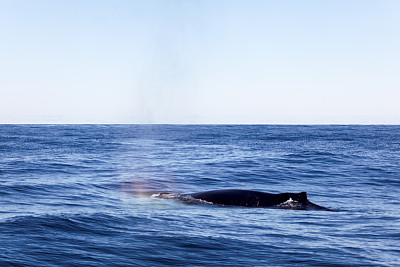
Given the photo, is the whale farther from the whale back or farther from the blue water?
the blue water

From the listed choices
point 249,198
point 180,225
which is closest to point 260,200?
point 249,198

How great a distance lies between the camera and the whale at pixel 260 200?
1439 cm

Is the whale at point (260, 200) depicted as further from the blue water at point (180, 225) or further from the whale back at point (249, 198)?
the blue water at point (180, 225)

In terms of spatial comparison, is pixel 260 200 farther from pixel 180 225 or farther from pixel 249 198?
pixel 180 225

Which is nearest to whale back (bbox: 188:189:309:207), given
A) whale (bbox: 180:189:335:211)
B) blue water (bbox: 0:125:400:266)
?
whale (bbox: 180:189:335:211)

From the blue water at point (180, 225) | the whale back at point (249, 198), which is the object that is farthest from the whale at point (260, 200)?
the blue water at point (180, 225)

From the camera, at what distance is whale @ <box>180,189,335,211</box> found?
47.2 feet

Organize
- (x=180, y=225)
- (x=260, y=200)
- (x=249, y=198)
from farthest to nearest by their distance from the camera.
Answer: (x=249, y=198) < (x=260, y=200) < (x=180, y=225)

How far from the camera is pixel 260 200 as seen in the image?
48.6 ft

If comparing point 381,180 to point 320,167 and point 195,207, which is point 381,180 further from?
point 195,207

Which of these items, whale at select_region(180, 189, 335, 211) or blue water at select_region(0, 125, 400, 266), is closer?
blue water at select_region(0, 125, 400, 266)

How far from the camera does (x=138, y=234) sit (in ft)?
33.3

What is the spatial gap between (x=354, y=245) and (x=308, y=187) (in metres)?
11.6

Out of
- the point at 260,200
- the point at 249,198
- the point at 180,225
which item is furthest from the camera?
the point at 249,198
